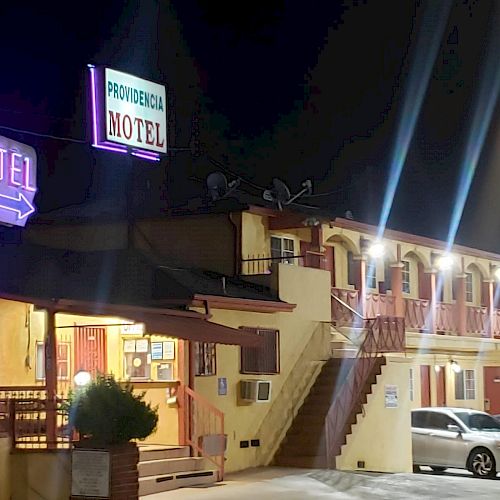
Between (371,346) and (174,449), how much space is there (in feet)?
22.4

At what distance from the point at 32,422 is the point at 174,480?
3253 millimetres

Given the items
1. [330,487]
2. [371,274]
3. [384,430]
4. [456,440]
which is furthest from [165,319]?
[371,274]

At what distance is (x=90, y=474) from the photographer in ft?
40.9

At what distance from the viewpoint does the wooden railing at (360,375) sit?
69.3ft

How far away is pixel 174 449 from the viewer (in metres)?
18.2

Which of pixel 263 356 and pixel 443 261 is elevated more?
pixel 443 261

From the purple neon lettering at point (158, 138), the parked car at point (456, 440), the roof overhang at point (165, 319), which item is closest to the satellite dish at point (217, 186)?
the purple neon lettering at point (158, 138)

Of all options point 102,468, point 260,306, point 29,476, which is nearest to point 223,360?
point 260,306

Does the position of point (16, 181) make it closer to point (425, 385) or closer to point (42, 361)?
→ point (42, 361)

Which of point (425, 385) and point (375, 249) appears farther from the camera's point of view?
point (425, 385)

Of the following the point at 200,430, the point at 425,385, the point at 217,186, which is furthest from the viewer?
the point at 425,385

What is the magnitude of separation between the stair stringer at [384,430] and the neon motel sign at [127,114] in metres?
7.87

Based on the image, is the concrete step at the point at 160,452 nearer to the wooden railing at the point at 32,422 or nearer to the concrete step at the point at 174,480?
the concrete step at the point at 174,480

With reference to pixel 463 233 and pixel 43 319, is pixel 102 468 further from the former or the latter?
pixel 463 233
